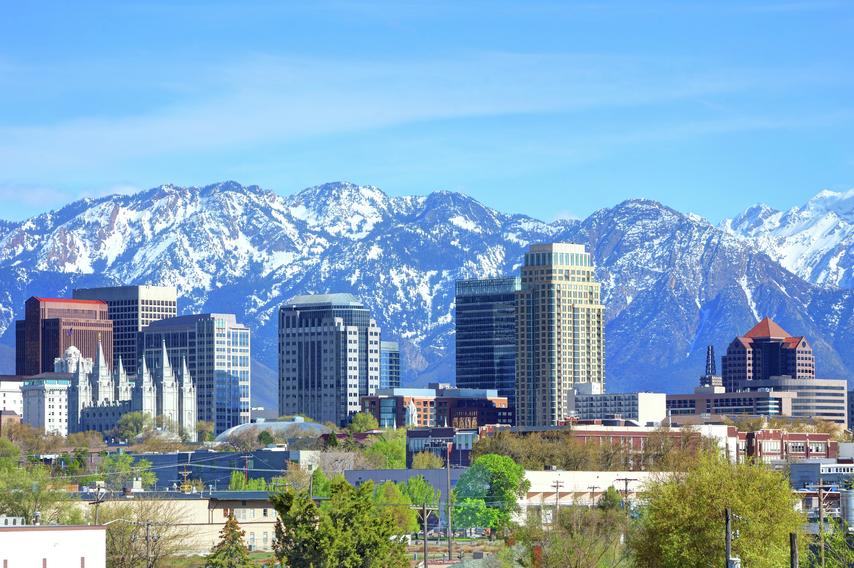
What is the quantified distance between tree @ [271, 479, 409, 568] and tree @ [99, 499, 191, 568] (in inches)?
998

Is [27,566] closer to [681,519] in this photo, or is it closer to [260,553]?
[681,519]

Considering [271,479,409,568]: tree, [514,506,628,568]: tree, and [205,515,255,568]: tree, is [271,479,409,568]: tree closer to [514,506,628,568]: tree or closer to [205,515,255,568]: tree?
[514,506,628,568]: tree

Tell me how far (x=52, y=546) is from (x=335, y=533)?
52.1ft

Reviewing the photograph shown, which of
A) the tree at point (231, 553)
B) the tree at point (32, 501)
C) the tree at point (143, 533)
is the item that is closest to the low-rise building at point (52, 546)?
the tree at point (231, 553)

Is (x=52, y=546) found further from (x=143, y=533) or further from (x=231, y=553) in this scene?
(x=143, y=533)

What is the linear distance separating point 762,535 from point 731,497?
9.35 feet

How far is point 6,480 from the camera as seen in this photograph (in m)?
182

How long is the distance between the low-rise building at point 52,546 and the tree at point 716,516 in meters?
32.7

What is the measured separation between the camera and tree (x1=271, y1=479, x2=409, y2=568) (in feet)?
394

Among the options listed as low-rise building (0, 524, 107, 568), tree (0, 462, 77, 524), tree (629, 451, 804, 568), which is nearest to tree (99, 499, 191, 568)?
tree (0, 462, 77, 524)

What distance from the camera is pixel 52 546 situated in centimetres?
12094

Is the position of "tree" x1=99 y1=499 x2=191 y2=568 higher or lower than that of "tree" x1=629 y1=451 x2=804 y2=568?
lower

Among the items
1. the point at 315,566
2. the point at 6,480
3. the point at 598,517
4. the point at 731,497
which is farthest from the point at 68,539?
the point at 598,517

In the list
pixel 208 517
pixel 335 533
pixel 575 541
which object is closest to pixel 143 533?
pixel 208 517
